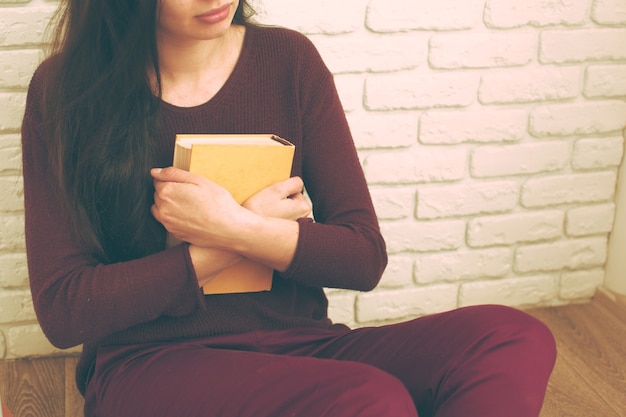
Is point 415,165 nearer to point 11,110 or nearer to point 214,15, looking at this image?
point 214,15

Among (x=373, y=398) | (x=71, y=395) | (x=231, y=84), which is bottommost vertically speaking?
(x=71, y=395)

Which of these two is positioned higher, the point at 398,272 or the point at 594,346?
the point at 398,272

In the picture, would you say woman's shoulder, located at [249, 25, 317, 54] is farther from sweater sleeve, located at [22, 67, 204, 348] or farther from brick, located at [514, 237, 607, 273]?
brick, located at [514, 237, 607, 273]

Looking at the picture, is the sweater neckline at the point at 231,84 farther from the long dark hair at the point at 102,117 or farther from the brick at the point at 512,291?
the brick at the point at 512,291

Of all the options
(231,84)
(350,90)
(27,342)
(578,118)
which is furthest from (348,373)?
(578,118)

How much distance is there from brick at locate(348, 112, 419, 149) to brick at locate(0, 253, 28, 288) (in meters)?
0.76

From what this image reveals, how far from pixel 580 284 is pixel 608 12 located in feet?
2.29

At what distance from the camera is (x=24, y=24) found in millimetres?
1311

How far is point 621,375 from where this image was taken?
156 cm

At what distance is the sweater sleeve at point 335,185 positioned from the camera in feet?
3.44

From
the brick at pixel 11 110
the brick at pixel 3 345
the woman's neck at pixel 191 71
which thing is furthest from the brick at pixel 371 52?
the brick at pixel 3 345

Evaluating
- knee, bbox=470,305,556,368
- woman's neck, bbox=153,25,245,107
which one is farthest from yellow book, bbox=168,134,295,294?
knee, bbox=470,305,556,368

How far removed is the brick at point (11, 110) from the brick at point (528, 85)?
97cm

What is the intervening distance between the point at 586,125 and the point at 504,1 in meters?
0.38
